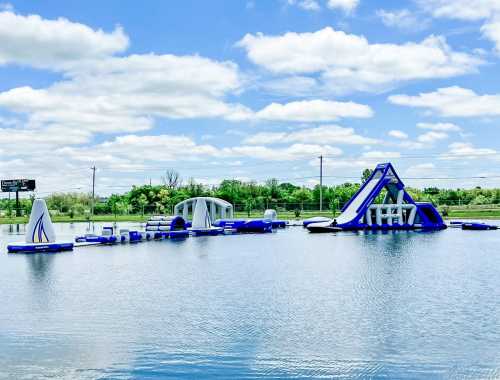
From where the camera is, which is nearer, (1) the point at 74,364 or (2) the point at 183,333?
(1) the point at 74,364

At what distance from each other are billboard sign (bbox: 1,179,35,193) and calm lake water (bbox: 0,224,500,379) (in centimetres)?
9379

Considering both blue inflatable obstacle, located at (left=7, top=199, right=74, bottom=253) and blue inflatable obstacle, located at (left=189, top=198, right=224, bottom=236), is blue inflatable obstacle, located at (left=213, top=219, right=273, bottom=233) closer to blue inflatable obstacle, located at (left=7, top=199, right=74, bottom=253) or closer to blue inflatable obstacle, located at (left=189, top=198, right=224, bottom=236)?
blue inflatable obstacle, located at (left=189, top=198, right=224, bottom=236)

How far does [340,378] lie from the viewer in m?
11.4

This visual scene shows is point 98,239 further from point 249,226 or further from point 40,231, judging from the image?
point 249,226

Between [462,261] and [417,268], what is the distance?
455cm

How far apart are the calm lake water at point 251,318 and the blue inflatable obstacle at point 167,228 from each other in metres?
19.3

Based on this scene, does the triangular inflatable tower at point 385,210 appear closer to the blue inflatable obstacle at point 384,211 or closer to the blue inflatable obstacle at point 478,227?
the blue inflatable obstacle at point 384,211

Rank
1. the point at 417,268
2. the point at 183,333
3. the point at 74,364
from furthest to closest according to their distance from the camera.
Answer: the point at 417,268, the point at 183,333, the point at 74,364

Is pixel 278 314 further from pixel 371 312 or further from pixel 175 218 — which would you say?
pixel 175 218

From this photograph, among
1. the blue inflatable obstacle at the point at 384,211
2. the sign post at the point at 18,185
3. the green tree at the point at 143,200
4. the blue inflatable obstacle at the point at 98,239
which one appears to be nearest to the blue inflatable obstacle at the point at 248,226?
the blue inflatable obstacle at the point at 384,211

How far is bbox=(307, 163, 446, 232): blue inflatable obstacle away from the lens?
6003 cm

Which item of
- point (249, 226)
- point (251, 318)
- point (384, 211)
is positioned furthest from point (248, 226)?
point (251, 318)

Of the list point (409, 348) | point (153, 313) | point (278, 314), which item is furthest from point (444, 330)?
point (153, 313)

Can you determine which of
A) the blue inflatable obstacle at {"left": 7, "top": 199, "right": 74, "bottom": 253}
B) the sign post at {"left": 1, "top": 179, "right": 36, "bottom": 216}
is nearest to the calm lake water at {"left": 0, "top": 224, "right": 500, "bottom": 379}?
the blue inflatable obstacle at {"left": 7, "top": 199, "right": 74, "bottom": 253}
